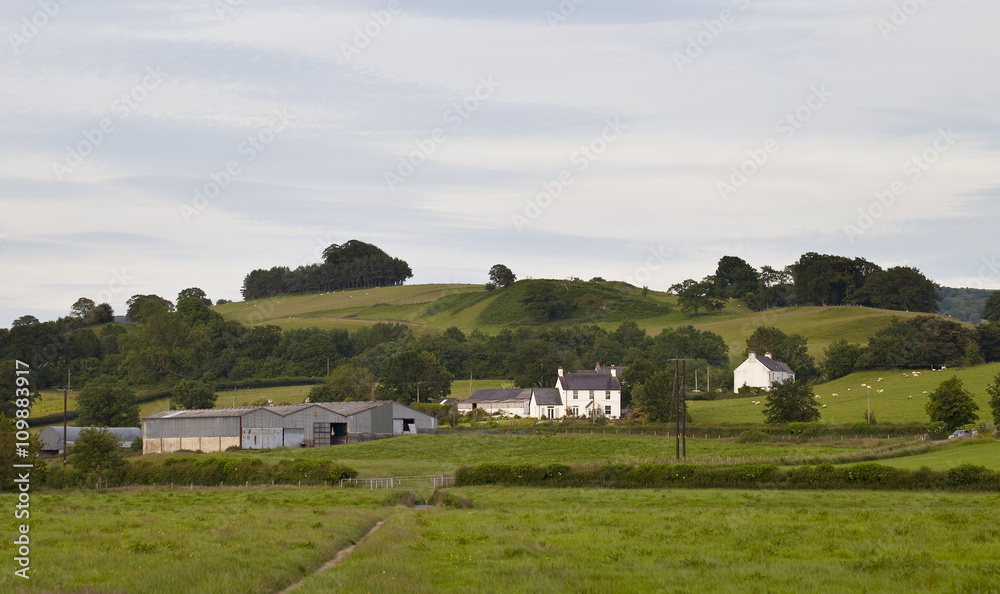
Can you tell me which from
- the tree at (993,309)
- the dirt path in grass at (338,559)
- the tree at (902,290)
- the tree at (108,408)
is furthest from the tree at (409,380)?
the tree at (902,290)

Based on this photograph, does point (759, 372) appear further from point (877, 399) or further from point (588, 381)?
point (877, 399)

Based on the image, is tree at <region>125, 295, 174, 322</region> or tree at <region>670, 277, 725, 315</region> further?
tree at <region>670, 277, 725, 315</region>

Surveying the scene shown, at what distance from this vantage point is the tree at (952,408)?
67188 millimetres

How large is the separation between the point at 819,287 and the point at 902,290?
53.6 feet

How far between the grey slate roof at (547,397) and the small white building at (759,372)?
21.1m

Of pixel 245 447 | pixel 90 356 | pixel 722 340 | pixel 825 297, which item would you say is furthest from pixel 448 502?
pixel 825 297

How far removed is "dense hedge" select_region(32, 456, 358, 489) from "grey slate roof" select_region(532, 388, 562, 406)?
53540 mm

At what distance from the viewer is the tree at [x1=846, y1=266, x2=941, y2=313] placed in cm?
16650

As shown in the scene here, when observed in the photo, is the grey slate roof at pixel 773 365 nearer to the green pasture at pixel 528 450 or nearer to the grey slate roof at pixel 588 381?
the grey slate roof at pixel 588 381

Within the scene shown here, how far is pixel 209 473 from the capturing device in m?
53.8

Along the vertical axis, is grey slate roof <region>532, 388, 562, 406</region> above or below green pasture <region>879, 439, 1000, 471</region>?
above

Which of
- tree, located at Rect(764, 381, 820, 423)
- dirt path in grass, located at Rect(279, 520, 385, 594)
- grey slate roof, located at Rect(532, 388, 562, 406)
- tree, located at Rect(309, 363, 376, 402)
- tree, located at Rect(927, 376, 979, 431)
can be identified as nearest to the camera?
dirt path in grass, located at Rect(279, 520, 385, 594)

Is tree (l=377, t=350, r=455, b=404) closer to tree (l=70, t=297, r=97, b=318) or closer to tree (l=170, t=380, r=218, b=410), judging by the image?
tree (l=170, t=380, r=218, b=410)

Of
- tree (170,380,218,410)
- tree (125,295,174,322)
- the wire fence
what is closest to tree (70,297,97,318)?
tree (125,295,174,322)
